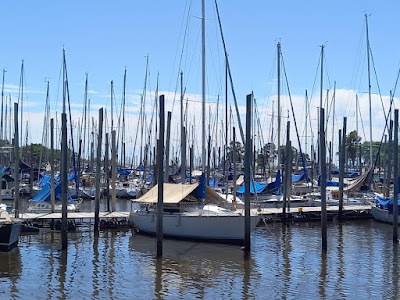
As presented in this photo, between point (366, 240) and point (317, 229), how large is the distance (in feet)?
18.1

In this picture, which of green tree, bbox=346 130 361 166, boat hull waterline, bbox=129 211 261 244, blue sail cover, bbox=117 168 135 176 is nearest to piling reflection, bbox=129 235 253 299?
boat hull waterline, bbox=129 211 261 244

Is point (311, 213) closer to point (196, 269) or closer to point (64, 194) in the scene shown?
point (196, 269)

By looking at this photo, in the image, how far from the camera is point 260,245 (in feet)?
123

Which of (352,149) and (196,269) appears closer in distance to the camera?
(196,269)

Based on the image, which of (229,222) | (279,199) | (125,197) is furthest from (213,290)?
(125,197)

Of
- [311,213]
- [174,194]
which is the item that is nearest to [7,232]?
[174,194]

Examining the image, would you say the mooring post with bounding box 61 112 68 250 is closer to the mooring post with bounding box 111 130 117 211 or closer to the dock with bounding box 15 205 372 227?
the dock with bounding box 15 205 372 227

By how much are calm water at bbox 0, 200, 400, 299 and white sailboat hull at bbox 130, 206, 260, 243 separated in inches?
26.6

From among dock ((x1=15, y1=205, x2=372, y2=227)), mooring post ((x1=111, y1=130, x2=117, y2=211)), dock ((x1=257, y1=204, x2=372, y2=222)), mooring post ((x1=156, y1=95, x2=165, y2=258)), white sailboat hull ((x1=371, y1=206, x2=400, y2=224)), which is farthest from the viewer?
dock ((x1=257, y1=204, x2=372, y2=222))

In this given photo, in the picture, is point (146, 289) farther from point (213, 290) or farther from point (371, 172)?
point (371, 172)

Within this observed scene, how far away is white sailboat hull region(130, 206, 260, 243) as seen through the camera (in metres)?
36.7

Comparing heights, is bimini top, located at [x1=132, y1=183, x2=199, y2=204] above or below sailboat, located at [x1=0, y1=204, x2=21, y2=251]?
above

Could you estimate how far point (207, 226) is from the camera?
122 ft

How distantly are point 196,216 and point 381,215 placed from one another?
18.9 metres
